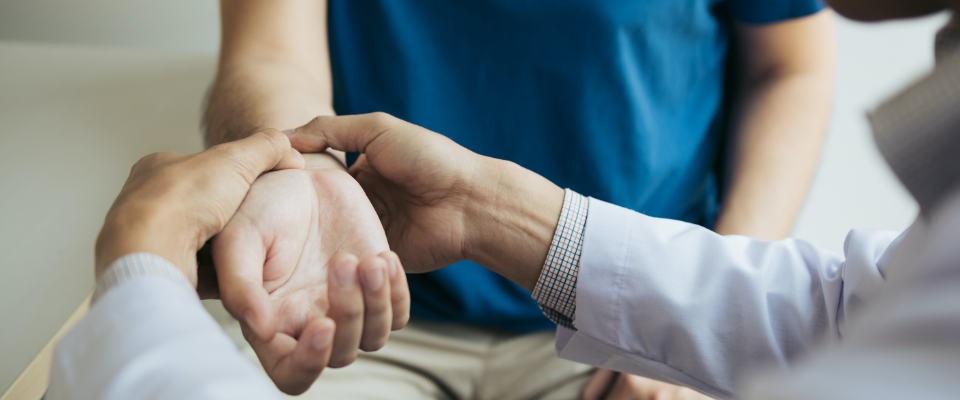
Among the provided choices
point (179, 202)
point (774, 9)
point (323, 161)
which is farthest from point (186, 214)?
point (774, 9)

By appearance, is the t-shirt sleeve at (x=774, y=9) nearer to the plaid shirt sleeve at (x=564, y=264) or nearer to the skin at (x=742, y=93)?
the skin at (x=742, y=93)

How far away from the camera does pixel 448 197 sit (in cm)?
63

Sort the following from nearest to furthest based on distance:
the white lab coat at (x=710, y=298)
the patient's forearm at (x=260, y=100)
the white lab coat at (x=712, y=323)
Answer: the white lab coat at (x=712, y=323) < the white lab coat at (x=710, y=298) < the patient's forearm at (x=260, y=100)

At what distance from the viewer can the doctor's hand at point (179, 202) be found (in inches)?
15.0

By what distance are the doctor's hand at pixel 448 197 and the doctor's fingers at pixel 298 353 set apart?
0.23m

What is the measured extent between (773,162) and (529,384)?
53 cm

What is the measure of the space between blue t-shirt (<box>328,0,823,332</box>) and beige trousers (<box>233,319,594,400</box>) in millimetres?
29

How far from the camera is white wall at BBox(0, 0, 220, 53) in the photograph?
107 cm

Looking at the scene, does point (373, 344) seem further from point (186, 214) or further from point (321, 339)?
point (186, 214)

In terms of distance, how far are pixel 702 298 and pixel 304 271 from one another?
405 millimetres

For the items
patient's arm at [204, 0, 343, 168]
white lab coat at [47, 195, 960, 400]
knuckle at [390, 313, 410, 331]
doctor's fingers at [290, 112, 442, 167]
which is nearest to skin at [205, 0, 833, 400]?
patient's arm at [204, 0, 343, 168]

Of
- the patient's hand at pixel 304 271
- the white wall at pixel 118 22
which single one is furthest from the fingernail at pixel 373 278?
the white wall at pixel 118 22

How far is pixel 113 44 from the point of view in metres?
1.13

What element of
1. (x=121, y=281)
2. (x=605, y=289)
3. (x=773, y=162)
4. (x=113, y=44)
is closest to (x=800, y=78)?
(x=773, y=162)
